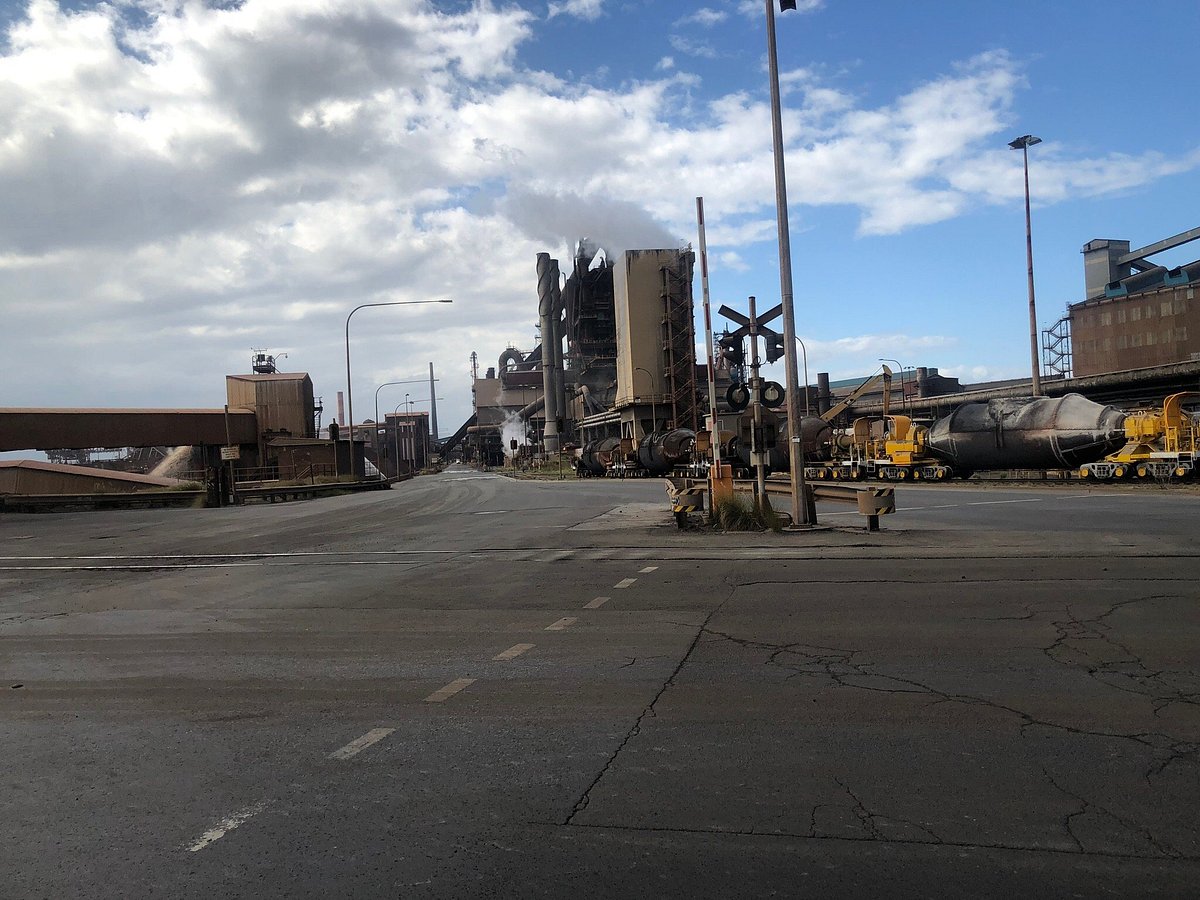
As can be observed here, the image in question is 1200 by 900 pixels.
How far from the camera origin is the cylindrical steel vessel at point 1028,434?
29172 millimetres

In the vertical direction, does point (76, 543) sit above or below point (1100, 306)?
below

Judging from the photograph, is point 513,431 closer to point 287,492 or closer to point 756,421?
point 287,492

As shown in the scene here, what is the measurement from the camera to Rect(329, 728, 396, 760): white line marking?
514 cm

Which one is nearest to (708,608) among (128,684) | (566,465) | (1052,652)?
(1052,652)

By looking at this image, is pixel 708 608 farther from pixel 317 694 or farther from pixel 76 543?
pixel 76 543

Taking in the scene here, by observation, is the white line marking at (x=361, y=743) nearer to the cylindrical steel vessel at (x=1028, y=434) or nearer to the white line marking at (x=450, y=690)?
the white line marking at (x=450, y=690)

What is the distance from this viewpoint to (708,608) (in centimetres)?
926

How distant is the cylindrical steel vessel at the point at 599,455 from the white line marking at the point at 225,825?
2282 inches

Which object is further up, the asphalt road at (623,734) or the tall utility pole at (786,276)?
the tall utility pole at (786,276)

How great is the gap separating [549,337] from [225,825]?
100567mm

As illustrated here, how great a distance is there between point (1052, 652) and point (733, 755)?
3311 millimetres

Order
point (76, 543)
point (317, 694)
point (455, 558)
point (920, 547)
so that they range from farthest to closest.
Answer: point (76, 543), point (455, 558), point (920, 547), point (317, 694)

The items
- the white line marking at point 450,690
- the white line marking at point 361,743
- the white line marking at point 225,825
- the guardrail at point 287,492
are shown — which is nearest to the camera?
the white line marking at point 225,825

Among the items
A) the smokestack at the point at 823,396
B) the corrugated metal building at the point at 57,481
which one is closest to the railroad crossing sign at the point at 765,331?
the corrugated metal building at the point at 57,481
